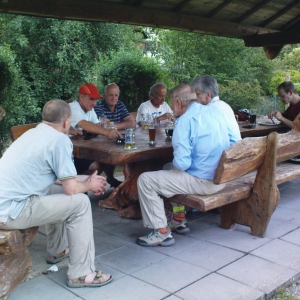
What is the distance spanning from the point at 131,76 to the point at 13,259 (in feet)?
22.1

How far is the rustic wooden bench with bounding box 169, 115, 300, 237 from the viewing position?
10.8 ft

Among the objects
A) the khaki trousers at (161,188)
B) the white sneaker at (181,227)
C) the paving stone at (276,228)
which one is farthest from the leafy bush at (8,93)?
the paving stone at (276,228)

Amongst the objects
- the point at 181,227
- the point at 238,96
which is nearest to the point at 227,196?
the point at 181,227

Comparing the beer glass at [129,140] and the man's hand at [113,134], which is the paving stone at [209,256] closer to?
the beer glass at [129,140]

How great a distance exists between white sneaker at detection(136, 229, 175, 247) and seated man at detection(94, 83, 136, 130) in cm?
185

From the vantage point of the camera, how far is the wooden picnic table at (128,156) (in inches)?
138

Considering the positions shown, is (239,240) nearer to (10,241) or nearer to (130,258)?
(130,258)

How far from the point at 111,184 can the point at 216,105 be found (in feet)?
6.59

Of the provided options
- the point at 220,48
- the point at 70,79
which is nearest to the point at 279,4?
the point at 70,79

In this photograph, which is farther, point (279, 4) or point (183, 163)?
point (279, 4)

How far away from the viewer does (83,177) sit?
3.04 m

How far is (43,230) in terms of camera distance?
3871 mm

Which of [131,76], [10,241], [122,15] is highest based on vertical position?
[122,15]

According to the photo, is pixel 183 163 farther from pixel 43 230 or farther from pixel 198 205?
pixel 43 230
